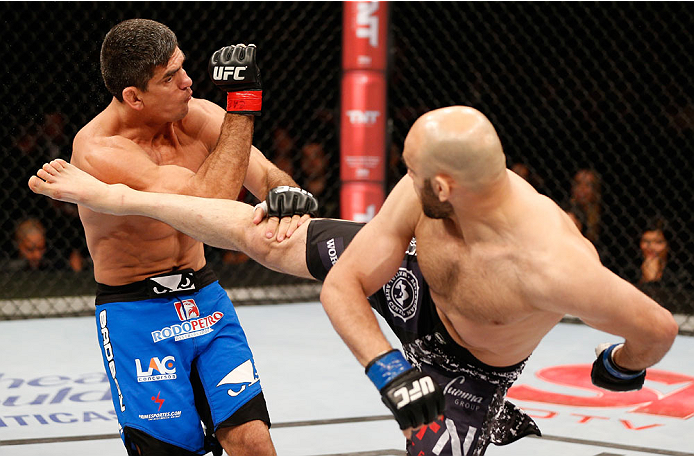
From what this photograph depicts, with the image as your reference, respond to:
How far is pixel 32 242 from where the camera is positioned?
5.11m

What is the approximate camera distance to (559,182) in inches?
206

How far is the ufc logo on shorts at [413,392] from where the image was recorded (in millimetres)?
1313

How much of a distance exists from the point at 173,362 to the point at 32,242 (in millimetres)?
3606

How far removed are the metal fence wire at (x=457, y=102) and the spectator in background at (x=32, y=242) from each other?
0.12ft

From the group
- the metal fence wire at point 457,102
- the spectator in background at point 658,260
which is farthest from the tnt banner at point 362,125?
the spectator in background at point 658,260

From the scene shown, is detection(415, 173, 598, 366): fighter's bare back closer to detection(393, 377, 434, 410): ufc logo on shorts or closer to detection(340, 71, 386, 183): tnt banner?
detection(393, 377, 434, 410): ufc logo on shorts

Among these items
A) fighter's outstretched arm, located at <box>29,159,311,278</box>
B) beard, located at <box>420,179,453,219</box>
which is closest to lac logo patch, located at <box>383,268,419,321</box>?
fighter's outstretched arm, located at <box>29,159,311,278</box>

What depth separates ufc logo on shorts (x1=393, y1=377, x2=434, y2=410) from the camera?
1.31 metres

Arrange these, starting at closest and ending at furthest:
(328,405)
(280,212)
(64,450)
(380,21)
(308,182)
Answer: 1. (280,212)
2. (64,450)
3. (328,405)
4. (380,21)
5. (308,182)

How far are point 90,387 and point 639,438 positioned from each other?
6.21 ft

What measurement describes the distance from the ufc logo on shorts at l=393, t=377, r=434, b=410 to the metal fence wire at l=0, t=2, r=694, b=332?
3175 millimetres

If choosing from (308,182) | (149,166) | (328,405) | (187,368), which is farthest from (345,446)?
(308,182)

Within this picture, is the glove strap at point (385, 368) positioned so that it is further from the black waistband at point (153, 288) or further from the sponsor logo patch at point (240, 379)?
the black waistband at point (153, 288)

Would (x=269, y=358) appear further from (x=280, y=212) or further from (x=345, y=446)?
(x=280, y=212)
